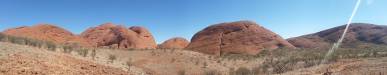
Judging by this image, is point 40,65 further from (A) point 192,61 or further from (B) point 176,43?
(B) point 176,43

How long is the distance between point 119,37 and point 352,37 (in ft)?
122

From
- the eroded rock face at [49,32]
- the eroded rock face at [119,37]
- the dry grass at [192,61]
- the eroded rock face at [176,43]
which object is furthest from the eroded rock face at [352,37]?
the eroded rock face at [49,32]

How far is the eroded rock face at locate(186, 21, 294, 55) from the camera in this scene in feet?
149

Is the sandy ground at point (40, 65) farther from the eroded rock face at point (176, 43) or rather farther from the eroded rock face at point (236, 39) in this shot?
the eroded rock face at point (176, 43)

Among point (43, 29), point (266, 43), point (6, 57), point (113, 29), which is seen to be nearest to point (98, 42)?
point (113, 29)

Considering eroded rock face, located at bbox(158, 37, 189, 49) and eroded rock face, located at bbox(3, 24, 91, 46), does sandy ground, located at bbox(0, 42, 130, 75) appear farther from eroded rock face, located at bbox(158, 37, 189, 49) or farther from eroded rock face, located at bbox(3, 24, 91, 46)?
eroded rock face, located at bbox(158, 37, 189, 49)

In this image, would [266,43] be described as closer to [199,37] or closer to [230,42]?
[230,42]

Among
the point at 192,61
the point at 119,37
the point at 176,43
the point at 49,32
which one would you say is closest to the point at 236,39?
the point at 119,37

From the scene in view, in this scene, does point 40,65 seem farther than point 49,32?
No

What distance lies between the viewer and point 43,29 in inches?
1740

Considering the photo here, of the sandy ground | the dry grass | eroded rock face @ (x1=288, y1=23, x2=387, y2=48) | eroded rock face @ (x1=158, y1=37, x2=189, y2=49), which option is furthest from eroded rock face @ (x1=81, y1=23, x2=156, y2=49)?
the sandy ground

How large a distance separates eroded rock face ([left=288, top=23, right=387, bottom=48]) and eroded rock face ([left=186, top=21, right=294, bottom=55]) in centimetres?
1162

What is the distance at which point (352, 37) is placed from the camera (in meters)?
66.3

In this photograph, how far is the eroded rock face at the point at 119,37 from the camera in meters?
51.2
